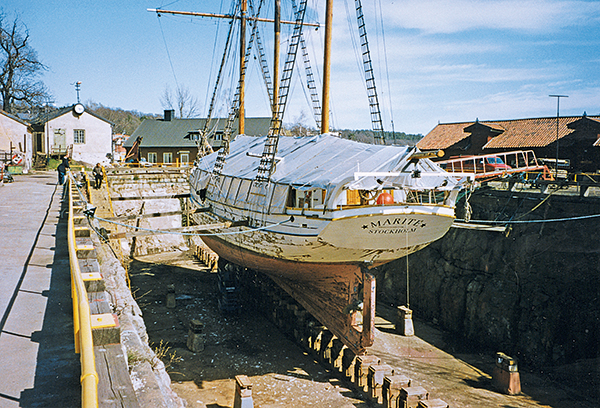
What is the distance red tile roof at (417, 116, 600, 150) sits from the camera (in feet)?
107

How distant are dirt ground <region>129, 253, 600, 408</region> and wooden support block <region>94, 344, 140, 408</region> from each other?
29.2 feet

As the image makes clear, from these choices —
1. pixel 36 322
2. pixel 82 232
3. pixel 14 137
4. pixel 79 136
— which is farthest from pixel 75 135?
pixel 36 322

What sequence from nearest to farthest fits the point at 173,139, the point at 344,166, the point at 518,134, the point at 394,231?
the point at 394,231, the point at 344,166, the point at 518,134, the point at 173,139

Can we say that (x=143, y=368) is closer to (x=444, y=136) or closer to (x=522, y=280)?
(x=522, y=280)

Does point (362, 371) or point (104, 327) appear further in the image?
point (362, 371)

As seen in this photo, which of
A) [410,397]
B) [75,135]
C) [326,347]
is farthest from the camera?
[75,135]

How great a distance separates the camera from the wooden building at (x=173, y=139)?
48688mm

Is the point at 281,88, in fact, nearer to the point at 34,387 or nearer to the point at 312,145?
the point at 312,145

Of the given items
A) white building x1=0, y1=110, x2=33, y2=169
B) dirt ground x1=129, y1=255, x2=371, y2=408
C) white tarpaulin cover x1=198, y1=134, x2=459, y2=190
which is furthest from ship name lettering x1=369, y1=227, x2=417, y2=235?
white building x1=0, y1=110, x2=33, y2=169

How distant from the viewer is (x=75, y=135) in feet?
148

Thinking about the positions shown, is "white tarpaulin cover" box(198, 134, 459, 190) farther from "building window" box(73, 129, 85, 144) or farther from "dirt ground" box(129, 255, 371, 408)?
"building window" box(73, 129, 85, 144)

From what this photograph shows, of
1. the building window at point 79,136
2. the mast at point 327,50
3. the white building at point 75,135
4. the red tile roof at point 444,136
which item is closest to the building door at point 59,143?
the white building at point 75,135

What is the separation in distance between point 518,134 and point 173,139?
111ft

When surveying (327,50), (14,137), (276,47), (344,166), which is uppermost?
(276,47)
